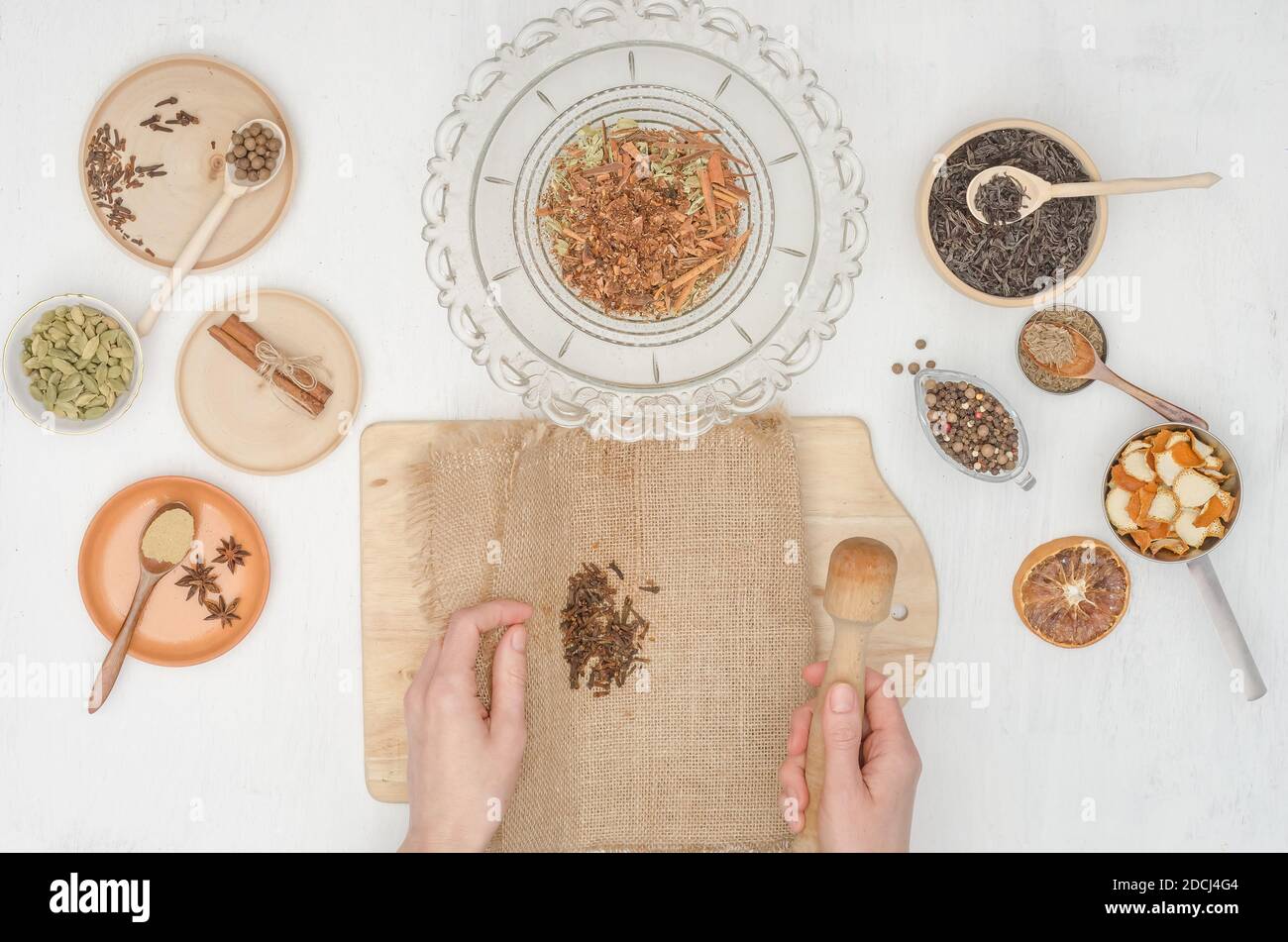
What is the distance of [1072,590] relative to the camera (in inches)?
70.5

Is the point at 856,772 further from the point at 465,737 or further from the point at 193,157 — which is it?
the point at 193,157

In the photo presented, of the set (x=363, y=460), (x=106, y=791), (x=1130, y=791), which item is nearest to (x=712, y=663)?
(x=363, y=460)

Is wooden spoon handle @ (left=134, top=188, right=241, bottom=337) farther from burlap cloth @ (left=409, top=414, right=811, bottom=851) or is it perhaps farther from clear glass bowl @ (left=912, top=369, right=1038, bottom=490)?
clear glass bowl @ (left=912, top=369, right=1038, bottom=490)

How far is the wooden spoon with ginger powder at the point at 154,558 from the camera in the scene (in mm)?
1761

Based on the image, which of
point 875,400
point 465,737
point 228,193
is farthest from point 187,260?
point 875,400

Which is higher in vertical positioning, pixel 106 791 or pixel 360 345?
pixel 360 345

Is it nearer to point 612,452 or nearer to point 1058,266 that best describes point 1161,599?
point 1058,266

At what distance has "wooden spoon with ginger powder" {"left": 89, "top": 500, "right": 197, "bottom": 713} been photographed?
176 centimetres

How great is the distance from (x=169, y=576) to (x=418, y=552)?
0.52 metres

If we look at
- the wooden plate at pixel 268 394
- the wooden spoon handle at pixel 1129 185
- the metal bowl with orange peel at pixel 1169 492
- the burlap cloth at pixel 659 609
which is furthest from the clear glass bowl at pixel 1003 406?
the wooden plate at pixel 268 394

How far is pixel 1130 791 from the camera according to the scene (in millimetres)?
1856

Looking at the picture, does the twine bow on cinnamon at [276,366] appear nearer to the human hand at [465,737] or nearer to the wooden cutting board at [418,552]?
the wooden cutting board at [418,552]

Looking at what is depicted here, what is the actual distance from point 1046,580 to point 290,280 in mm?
1686

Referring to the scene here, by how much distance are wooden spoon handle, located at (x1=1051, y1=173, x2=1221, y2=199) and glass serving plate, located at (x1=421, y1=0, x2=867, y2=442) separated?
40 cm
